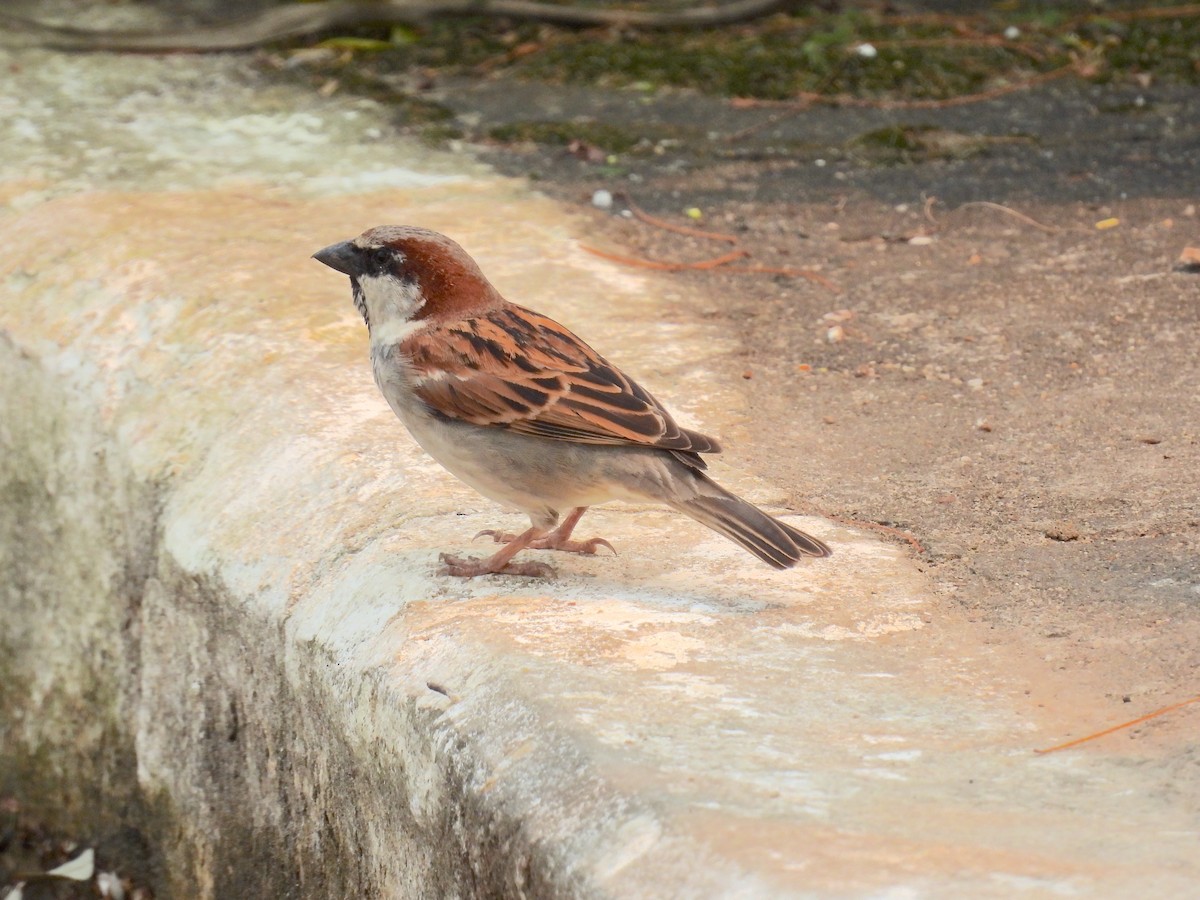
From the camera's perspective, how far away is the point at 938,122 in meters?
7.75

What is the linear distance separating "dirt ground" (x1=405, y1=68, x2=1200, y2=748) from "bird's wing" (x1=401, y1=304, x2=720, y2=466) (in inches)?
32.7

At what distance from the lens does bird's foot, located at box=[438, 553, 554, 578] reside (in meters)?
3.94

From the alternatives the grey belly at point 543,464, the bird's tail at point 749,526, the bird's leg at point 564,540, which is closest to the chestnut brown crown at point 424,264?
the grey belly at point 543,464

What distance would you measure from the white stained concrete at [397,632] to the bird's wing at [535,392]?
41 centimetres

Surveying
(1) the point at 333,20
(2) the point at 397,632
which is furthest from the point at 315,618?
(1) the point at 333,20

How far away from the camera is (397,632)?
3.76 m

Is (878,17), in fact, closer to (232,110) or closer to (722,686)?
(232,110)

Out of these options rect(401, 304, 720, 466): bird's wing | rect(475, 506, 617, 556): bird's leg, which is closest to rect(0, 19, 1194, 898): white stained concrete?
rect(475, 506, 617, 556): bird's leg

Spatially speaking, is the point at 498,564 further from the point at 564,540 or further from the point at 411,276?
the point at 411,276

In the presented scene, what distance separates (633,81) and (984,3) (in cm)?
219

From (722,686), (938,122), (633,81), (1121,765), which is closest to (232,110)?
(633,81)

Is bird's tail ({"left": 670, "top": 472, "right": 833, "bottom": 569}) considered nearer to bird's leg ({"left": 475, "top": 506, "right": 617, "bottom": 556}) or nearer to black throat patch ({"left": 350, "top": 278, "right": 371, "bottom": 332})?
bird's leg ({"left": 475, "top": 506, "right": 617, "bottom": 556})

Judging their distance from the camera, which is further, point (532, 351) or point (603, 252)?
point (603, 252)

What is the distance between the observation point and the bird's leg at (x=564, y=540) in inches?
163
